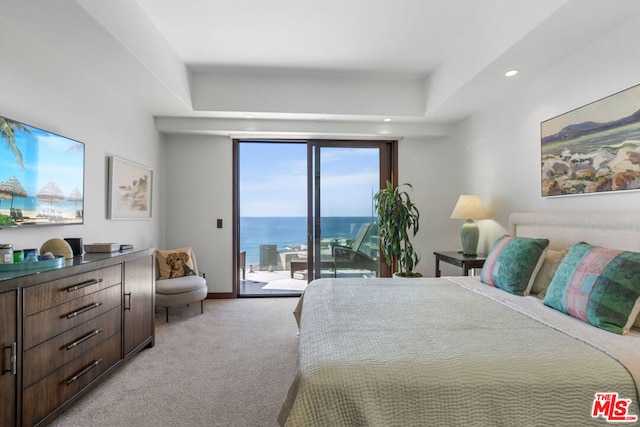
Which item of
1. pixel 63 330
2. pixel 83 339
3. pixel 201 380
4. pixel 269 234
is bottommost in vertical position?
pixel 201 380

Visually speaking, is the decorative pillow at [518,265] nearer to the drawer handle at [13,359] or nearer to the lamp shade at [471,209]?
the lamp shade at [471,209]

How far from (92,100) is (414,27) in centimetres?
284

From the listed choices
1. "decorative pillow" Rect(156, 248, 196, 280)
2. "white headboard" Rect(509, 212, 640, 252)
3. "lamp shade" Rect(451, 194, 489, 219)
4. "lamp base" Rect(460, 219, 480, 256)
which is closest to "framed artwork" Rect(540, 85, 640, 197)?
"white headboard" Rect(509, 212, 640, 252)

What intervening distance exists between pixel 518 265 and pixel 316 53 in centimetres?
260

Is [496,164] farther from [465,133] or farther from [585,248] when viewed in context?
[585,248]

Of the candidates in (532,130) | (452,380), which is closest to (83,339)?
(452,380)

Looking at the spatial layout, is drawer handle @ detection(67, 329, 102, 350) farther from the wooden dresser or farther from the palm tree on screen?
the palm tree on screen

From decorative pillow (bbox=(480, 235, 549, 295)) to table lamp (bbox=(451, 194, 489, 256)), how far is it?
100cm

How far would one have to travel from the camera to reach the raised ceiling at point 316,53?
2133 mm

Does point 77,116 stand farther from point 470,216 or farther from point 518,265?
point 470,216

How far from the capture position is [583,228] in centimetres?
232

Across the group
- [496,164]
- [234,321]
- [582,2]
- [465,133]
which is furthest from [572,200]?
[234,321]

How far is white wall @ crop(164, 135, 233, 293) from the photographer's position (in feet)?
14.4

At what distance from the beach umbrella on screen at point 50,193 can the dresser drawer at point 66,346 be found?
2.88 ft
